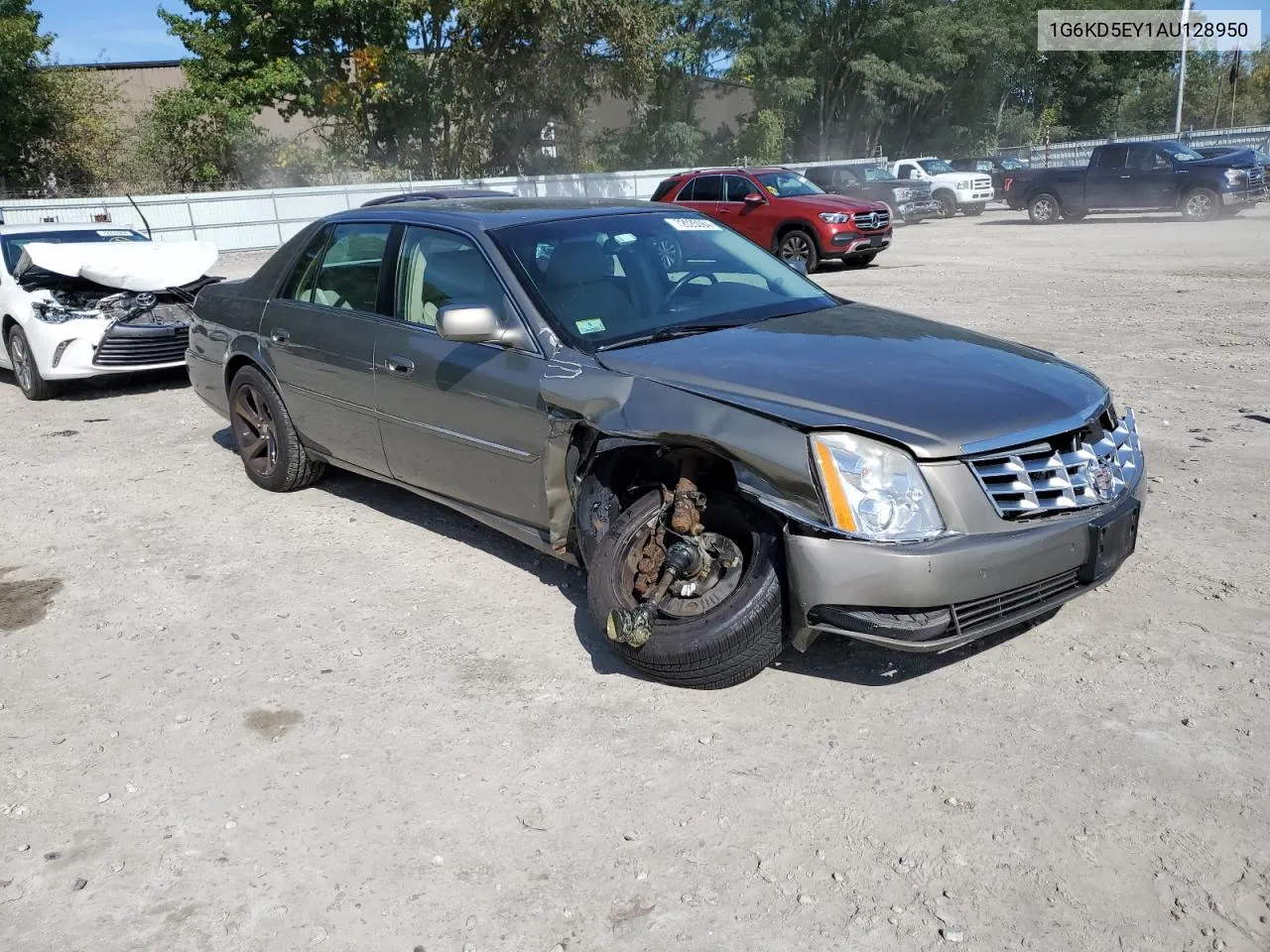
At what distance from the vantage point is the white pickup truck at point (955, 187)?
30250mm

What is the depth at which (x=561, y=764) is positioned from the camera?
3.39 metres

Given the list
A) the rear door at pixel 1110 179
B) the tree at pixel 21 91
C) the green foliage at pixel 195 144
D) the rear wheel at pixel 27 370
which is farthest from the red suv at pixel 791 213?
the tree at pixel 21 91

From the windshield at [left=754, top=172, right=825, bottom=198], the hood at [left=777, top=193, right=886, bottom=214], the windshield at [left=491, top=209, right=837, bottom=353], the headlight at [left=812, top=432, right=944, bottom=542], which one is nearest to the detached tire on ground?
the headlight at [left=812, top=432, right=944, bottom=542]

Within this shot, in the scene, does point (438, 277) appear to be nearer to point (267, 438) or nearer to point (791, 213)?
point (267, 438)

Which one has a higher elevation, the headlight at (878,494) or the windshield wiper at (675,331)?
the windshield wiper at (675,331)

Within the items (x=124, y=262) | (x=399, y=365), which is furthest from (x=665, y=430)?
(x=124, y=262)

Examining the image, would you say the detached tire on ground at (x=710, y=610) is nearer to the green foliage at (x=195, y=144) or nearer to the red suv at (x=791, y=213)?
the red suv at (x=791, y=213)

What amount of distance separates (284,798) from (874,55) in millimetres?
51474

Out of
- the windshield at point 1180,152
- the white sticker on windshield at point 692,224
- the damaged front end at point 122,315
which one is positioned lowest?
the damaged front end at point 122,315

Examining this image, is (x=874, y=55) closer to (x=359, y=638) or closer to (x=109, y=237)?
(x=109, y=237)

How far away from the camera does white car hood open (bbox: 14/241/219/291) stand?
9.15 meters

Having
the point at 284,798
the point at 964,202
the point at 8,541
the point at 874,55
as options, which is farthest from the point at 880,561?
the point at 874,55

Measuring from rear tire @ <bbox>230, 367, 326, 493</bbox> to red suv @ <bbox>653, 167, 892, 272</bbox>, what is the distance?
448 inches

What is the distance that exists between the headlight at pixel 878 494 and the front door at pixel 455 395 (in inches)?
50.6
